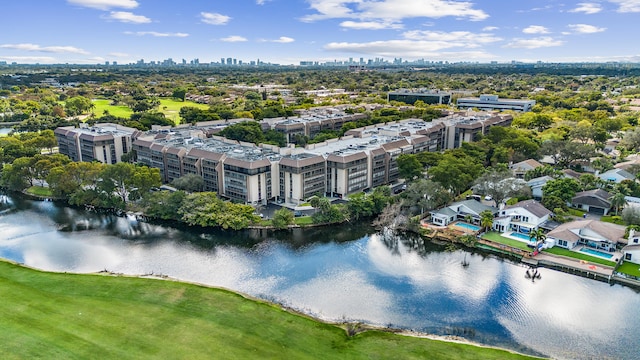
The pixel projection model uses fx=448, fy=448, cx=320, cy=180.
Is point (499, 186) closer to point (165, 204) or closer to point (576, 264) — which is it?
point (576, 264)

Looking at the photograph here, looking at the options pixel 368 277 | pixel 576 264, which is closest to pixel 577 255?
pixel 576 264

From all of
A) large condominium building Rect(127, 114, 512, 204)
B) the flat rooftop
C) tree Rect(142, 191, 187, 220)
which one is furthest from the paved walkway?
tree Rect(142, 191, 187, 220)

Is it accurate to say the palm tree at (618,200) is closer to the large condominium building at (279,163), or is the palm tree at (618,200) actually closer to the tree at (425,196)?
the tree at (425,196)

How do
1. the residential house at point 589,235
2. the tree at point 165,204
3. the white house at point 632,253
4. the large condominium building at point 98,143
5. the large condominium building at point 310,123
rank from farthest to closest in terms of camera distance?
the large condominium building at point 310,123 < the large condominium building at point 98,143 < the tree at point 165,204 < the residential house at point 589,235 < the white house at point 632,253

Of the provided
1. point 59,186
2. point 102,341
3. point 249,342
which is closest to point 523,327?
point 249,342

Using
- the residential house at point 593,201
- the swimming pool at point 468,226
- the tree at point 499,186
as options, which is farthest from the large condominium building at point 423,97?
the swimming pool at point 468,226

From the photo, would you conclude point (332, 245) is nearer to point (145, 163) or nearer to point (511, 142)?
point (145, 163)
